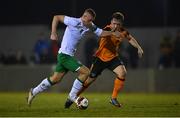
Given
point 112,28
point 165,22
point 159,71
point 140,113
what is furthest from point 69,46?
point 165,22

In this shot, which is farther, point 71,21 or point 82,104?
point 71,21

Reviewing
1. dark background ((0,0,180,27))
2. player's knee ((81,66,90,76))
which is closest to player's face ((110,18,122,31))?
player's knee ((81,66,90,76))

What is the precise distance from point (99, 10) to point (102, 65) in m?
12.7

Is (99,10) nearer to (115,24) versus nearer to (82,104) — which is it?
(115,24)

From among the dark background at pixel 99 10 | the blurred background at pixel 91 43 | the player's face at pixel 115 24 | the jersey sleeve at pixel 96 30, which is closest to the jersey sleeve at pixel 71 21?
the jersey sleeve at pixel 96 30

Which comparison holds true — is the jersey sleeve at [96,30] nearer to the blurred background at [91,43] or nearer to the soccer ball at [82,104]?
the soccer ball at [82,104]

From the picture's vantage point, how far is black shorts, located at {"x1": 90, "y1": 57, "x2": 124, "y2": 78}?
56.1 ft

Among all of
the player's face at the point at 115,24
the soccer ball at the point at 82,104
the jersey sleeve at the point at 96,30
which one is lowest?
the soccer ball at the point at 82,104

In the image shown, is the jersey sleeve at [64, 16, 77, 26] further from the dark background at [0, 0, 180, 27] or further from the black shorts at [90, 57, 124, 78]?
the dark background at [0, 0, 180, 27]

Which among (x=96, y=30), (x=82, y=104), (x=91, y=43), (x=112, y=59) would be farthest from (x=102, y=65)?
(x=91, y=43)

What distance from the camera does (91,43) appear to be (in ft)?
88.7

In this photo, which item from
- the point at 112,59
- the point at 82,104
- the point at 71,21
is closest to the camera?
the point at 82,104

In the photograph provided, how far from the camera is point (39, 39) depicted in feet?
92.9

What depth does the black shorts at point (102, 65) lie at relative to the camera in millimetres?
17094
